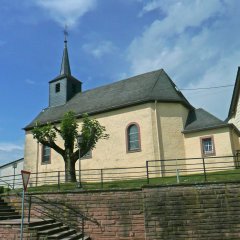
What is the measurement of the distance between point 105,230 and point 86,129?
7.71 meters

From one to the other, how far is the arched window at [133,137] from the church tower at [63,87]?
9852mm

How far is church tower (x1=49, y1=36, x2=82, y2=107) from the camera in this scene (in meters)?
31.3

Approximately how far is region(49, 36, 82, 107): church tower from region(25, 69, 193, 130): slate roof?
0.83 m

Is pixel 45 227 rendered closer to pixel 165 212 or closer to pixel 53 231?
pixel 53 231

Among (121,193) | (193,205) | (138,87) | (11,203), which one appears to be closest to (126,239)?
(121,193)

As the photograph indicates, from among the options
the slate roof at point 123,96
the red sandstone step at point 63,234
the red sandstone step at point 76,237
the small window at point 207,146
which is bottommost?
the red sandstone step at point 76,237

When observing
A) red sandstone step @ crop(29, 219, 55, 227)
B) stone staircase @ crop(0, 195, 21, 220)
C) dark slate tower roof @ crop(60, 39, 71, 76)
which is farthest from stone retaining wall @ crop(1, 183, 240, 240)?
dark slate tower roof @ crop(60, 39, 71, 76)

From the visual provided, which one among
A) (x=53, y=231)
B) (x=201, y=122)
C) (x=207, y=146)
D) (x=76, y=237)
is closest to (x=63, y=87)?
(x=201, y=122)

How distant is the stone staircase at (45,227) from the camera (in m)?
11.4

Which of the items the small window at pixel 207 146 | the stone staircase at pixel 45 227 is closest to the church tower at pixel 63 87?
the small window at pixel 207 146

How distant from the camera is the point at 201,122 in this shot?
22.8 m

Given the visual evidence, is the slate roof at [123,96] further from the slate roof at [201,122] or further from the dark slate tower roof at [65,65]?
the dark slate tower roof at [65,65]

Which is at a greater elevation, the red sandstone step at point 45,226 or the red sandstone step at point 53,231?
the red sandstone step at point 45,226

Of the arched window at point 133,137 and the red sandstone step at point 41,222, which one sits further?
the arched window at point 133,137
